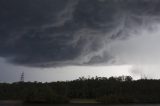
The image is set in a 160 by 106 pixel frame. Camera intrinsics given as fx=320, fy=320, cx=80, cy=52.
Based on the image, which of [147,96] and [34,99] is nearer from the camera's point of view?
[34,99]

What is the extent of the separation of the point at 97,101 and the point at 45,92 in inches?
1283

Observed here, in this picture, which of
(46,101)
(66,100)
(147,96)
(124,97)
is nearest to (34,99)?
(46,101)

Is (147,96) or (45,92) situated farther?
(147,96)

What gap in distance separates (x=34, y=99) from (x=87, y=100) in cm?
3608

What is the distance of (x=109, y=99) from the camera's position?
19075 centimetres

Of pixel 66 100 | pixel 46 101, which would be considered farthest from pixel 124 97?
pixel 46 101

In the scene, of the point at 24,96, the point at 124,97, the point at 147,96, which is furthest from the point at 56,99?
the point at 147,96

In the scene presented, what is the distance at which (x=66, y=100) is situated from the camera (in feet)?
618

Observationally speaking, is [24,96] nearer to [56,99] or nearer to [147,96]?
[56,99]

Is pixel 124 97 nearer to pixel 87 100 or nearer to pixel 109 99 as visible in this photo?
pixel 109 99

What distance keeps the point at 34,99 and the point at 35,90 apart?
849 cm

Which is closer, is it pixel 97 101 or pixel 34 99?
pixel 34 99

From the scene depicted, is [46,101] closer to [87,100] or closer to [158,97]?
[87,100]

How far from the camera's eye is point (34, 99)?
17925cm
